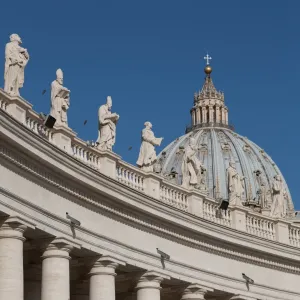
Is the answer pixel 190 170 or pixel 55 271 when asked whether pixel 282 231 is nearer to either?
pixel 190 170

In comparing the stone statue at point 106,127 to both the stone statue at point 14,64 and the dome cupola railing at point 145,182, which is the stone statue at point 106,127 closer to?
the dome cupola railing at point 145,182

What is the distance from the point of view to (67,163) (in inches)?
2162

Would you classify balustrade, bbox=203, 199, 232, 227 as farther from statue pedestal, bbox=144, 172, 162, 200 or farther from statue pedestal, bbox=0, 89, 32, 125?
statue pedestal, bbox=0, 89, 32, 125

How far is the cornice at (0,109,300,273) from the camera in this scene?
52.6 m

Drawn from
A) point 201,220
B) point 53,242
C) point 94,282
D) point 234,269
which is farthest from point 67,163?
point 234,269

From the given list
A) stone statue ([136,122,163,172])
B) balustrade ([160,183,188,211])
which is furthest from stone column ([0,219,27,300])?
balustrade ([160,183,188,211])

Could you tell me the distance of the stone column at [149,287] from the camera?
62.8 meters

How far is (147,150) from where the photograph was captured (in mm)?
67250

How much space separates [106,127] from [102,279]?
9819 millimetres

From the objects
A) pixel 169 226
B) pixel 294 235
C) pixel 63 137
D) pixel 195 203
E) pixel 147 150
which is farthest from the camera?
pixel 294 235

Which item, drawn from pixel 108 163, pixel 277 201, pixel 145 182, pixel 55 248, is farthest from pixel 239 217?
pixel 55 248

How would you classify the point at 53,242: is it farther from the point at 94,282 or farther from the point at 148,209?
the point at 148,209

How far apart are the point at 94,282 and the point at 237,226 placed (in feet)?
56.4

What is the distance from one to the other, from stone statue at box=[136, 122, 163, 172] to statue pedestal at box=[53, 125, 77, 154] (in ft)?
31.0
